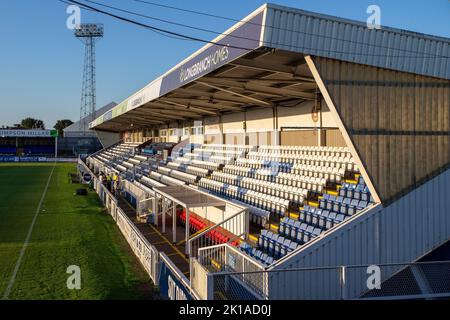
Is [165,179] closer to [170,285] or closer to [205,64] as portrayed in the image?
[205,64]

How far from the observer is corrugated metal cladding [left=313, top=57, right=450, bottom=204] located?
8.41 m

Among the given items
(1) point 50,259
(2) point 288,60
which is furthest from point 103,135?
(2) point 288,60

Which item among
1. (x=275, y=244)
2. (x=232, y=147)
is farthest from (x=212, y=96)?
(x=275, y=244)

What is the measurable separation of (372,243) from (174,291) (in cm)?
400

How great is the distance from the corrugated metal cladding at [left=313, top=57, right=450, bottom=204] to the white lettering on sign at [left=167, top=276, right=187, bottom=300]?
429 cm

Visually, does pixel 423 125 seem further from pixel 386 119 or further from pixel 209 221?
pixel 209 221

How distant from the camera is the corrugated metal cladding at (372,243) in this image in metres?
7.47

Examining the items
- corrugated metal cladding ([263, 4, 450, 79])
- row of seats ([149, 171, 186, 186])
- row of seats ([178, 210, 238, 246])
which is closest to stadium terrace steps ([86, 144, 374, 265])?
row of seats ([149, 171, 186, 186])

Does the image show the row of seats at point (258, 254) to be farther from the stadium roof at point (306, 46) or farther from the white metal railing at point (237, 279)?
the stadium roof at point (306, 46)

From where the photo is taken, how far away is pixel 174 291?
26.6ft

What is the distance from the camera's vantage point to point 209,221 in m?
16.1

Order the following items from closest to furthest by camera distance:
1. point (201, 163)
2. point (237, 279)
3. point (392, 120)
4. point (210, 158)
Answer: point (237, 279), point (392, 120), point (210, 158), point (201, 163)
